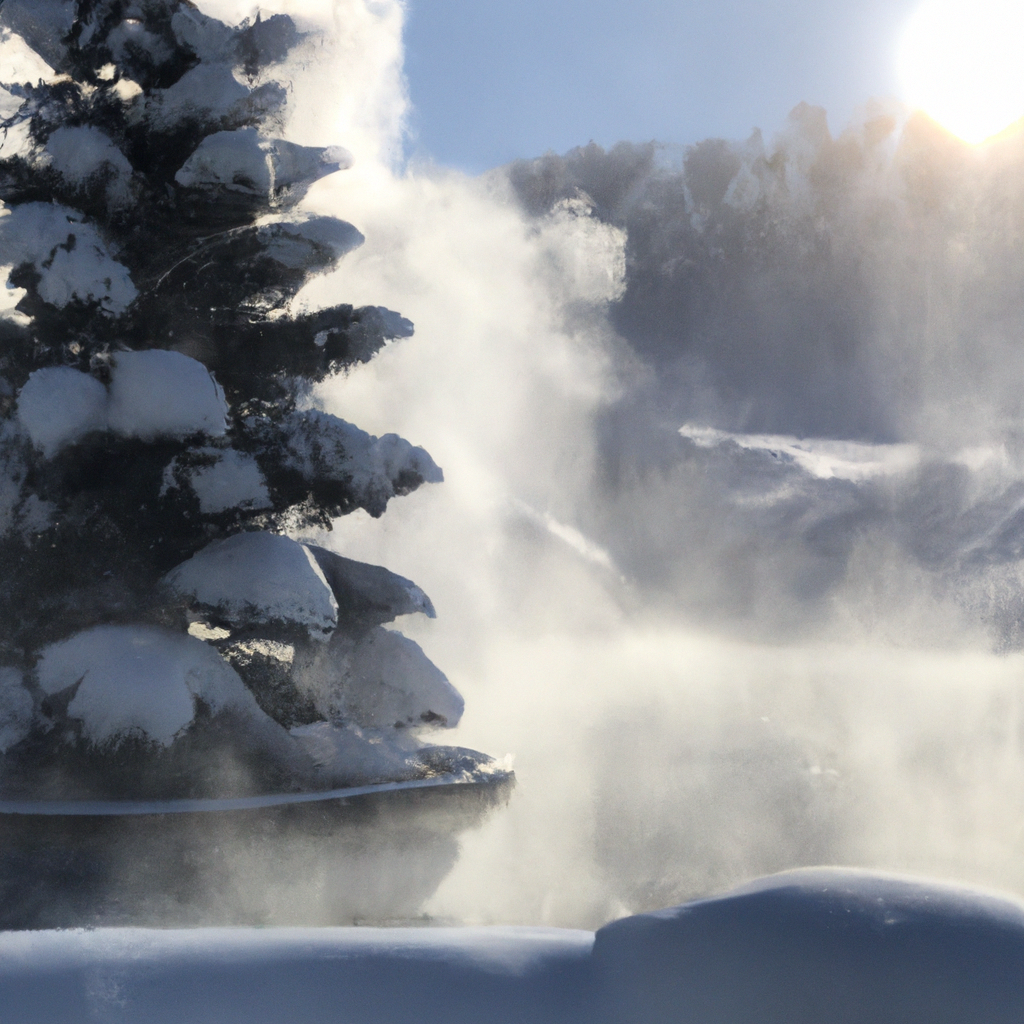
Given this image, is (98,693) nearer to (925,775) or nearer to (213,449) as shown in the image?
(213,449)

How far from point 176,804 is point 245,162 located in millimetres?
4083

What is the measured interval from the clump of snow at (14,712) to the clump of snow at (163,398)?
1.70m

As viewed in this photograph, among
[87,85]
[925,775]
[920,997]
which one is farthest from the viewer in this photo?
[925,775]

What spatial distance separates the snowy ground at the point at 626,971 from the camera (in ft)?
6.47

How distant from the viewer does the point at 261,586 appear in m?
5.16

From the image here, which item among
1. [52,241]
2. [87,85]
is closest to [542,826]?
[52,241]

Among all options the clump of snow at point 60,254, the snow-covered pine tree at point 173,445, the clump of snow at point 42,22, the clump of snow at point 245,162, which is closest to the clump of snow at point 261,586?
the snow-covered pine tree at point 173,445

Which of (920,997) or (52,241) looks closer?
(920,997)

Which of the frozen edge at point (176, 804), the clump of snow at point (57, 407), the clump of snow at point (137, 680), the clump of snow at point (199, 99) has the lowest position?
the frozen edge at point (176, 804)

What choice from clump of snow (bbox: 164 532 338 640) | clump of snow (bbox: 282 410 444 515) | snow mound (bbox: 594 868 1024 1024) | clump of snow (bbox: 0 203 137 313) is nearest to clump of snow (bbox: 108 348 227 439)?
clump of snow (bbox: 0 203 137 313)

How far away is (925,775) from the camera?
1356 cm

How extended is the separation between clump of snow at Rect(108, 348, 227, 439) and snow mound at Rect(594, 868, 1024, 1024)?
4012mm

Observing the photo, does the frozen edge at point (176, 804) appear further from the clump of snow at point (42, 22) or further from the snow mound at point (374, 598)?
the clump of snow at point (42, 22)

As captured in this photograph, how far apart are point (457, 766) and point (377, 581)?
1.55 metres
